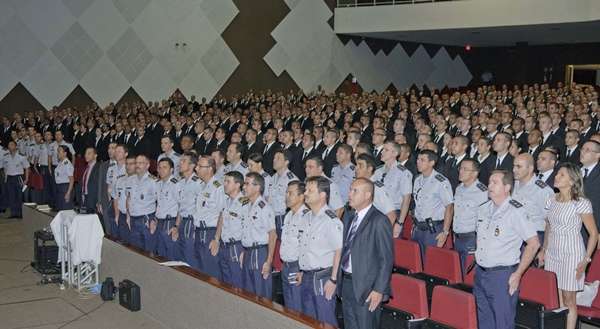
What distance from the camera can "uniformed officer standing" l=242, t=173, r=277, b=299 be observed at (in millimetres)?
5746

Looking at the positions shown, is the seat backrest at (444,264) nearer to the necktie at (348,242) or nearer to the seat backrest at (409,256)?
the seat backrest at (409,256)

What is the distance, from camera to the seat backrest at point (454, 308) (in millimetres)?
4309

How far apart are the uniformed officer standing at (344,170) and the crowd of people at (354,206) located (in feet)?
0.05

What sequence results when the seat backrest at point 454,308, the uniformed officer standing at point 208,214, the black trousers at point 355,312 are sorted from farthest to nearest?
the uniformed officer standing at point 208,214 < the black trousers at point 355,312 < the seat backrest at point 454,308

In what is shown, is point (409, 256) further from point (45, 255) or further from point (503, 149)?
point (45, 255)

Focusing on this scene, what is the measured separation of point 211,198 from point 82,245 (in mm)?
1450

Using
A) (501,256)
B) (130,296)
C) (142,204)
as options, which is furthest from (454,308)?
(142,204)

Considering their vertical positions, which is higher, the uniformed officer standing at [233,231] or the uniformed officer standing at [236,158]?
the uniformed officer standing at [236,158]

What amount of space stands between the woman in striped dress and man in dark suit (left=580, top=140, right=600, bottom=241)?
1288 mm

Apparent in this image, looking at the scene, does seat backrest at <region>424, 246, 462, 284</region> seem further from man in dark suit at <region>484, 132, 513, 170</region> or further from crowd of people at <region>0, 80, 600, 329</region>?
man in dark suit at <region>484, 132, 513, 170</region>

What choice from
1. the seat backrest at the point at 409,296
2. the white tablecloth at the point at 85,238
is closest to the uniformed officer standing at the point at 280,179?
the white tablecloth at the point at 85,238

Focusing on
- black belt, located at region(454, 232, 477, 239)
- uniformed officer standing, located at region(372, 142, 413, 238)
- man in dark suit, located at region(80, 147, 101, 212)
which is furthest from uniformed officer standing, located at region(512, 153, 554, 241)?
man in dark suit, located at region(80, 147, 101, 212)

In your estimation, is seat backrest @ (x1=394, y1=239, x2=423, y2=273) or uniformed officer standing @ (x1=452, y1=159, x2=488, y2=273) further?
uniformed officer standing @ (x1=452, y1=159, x2=488, y2=273)

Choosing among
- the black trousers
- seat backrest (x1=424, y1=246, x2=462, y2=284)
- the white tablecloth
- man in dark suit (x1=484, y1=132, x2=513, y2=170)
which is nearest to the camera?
the black trousers
